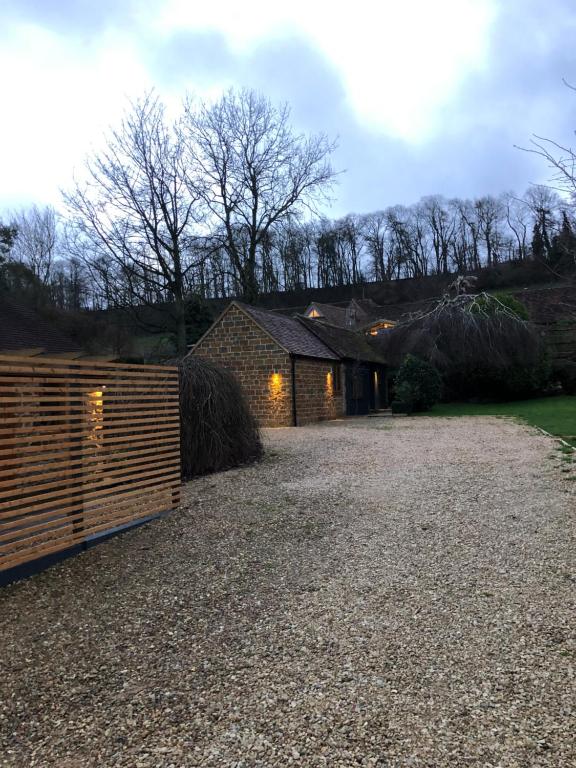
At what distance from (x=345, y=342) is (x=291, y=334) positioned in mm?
4965

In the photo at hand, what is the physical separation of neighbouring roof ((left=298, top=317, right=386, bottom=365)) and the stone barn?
705 millimetres

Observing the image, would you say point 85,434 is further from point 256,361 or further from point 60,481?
point 256,361

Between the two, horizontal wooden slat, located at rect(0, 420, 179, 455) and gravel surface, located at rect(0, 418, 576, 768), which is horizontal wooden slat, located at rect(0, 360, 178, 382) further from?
gravel surface, located at rect(0, 418, 576, 768)

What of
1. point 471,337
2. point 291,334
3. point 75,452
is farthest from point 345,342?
point 75,452

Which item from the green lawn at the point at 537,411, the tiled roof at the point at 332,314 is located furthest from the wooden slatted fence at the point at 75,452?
the tiled roof at the point at 332,314

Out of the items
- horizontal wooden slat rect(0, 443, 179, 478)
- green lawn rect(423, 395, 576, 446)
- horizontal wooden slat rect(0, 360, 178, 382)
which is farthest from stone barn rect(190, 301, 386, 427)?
horizontal wooden slat rect(0, 443, 179, 478)

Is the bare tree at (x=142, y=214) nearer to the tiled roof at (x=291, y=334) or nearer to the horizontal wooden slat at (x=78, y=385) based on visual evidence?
the tiled roof at (x=291, y=334)

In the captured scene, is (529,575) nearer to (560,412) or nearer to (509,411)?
(560,412)

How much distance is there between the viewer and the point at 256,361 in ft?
59.5

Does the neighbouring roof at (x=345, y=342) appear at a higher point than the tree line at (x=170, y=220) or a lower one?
lower

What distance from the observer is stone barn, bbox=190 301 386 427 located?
1770 cm

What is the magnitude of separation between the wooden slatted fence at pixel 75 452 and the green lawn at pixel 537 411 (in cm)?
985

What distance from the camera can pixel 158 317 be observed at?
2355cm

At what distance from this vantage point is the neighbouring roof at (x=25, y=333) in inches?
612
